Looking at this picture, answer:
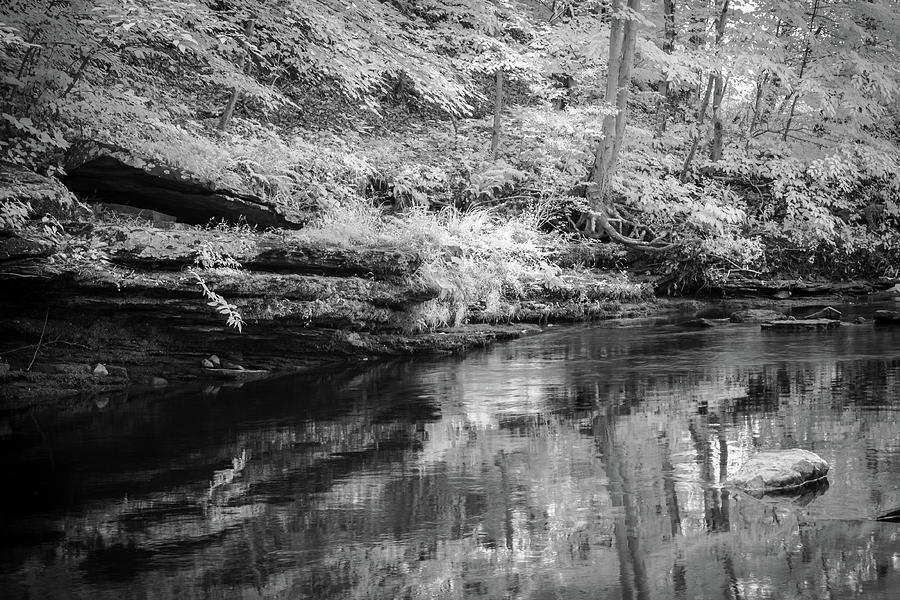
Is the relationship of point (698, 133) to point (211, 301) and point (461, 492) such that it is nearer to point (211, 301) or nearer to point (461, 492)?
point (211, 301)

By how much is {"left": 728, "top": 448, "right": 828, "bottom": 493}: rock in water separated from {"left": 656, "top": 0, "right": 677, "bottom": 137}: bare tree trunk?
13855 mm

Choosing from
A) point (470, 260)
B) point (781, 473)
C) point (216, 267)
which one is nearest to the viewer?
point (781, 473)

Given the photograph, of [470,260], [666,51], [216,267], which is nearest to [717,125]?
[666,51]

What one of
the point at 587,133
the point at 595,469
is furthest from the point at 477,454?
the point at 587,133

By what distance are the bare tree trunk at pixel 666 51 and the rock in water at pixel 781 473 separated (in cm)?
1385

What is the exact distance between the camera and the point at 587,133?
56.5ft

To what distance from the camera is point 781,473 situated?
5328mm

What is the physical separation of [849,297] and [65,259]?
1604 cm

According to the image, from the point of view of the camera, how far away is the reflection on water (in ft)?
13.4

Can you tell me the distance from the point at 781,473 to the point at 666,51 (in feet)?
53.6

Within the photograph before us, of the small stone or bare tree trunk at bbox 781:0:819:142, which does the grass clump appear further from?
bare tree trunk at bbox 781:0:819:142

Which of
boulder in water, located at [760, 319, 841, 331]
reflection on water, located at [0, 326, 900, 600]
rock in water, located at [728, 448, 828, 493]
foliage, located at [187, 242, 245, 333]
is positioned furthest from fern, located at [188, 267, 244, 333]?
boulder in water, located at [760, 319, 841, 331]

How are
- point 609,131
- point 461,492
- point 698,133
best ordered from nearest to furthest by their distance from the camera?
point 461,492 → point 609,131 → point 698,133

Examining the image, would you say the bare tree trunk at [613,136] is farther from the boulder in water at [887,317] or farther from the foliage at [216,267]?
the foliage at [216,267]
